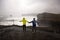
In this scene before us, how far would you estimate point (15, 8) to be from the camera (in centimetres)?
152

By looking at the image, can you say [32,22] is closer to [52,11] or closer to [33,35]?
[33,35]

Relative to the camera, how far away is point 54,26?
1.38 meters

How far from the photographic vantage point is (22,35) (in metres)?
1.44

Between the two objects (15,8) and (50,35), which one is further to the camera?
(15,8)

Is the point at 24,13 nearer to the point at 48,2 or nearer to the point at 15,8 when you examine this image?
the point at 15,8

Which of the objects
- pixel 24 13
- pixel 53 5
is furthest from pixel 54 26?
pixel 24 13

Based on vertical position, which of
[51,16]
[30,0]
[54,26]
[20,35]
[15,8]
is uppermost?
[30,0]

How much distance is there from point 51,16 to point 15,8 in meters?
0.50

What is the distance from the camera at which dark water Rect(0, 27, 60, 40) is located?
136cm

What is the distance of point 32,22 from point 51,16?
25 cm

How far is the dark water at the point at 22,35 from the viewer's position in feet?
4.46

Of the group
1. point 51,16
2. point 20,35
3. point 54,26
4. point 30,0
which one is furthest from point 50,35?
point 30,0

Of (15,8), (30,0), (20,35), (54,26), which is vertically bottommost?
(20,35)

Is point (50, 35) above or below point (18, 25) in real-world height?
below
